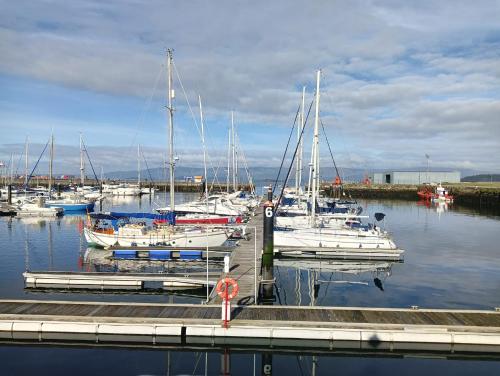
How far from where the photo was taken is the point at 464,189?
121 meters

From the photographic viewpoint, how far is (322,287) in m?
29.1

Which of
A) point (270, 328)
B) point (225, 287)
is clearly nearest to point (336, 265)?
point (270, 328)

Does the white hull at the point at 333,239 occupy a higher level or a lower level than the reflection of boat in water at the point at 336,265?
higher

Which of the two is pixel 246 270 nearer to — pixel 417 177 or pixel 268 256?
pixel 268 256

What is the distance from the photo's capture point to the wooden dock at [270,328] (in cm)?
1764

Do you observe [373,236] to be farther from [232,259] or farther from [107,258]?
[107,258]

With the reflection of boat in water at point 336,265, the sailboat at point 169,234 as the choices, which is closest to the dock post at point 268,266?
the reflection of boat in water at point 336,265

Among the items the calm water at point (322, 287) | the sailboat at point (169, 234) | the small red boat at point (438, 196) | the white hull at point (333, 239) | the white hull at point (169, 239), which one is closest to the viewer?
the calm water at point (322, 287)

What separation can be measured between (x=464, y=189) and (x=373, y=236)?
97355 millimetres

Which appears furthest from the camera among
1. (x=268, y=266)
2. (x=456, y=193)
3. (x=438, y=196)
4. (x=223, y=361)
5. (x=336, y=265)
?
(x=456, y=193)

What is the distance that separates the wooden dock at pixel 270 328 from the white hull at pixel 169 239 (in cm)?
1738

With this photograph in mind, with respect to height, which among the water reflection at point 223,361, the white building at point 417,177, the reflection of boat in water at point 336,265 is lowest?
the water reflection at point 223,361

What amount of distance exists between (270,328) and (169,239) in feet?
67.6

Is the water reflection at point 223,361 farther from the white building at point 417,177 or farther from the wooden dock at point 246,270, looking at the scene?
the white building at point 417,177
